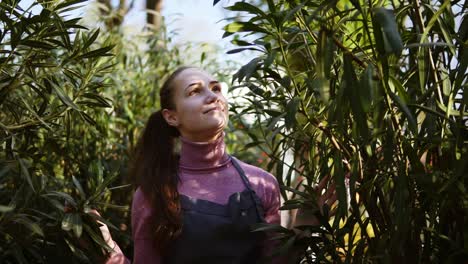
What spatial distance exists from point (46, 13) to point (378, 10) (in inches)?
33.7

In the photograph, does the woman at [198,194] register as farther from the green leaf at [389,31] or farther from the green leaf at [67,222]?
the green leaf at [389,31]

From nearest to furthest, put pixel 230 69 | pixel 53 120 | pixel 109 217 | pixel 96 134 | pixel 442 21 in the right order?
1. pixel 442 21
2. pixel 53 120
3. pixel 109 217
4. pixel 96 134
5. pixel 230 69

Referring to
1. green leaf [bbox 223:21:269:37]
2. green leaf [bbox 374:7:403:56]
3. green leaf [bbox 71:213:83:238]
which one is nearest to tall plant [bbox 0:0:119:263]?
green leaf [bbox 71:213:83:238]

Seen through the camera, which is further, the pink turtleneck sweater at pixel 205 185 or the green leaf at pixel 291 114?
the pink turtleneck sweater at pixel 205 185

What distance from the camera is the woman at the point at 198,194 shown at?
1697 mm

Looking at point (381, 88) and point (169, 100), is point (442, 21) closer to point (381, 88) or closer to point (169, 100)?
point (381, 88)

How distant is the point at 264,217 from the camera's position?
5.75ft

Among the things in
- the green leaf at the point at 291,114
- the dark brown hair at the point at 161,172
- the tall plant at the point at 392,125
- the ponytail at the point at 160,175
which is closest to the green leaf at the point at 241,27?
the tall plant at the point at 392,125

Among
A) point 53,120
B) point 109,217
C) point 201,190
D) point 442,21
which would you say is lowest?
point 109,217

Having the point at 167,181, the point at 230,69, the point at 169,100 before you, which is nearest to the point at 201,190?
the point at 167,181

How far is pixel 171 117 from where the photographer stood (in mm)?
1846

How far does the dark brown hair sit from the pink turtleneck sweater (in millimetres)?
27

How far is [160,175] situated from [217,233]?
8.7 inches

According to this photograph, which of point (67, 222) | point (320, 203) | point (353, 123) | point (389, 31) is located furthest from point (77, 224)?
point (389, 31)
